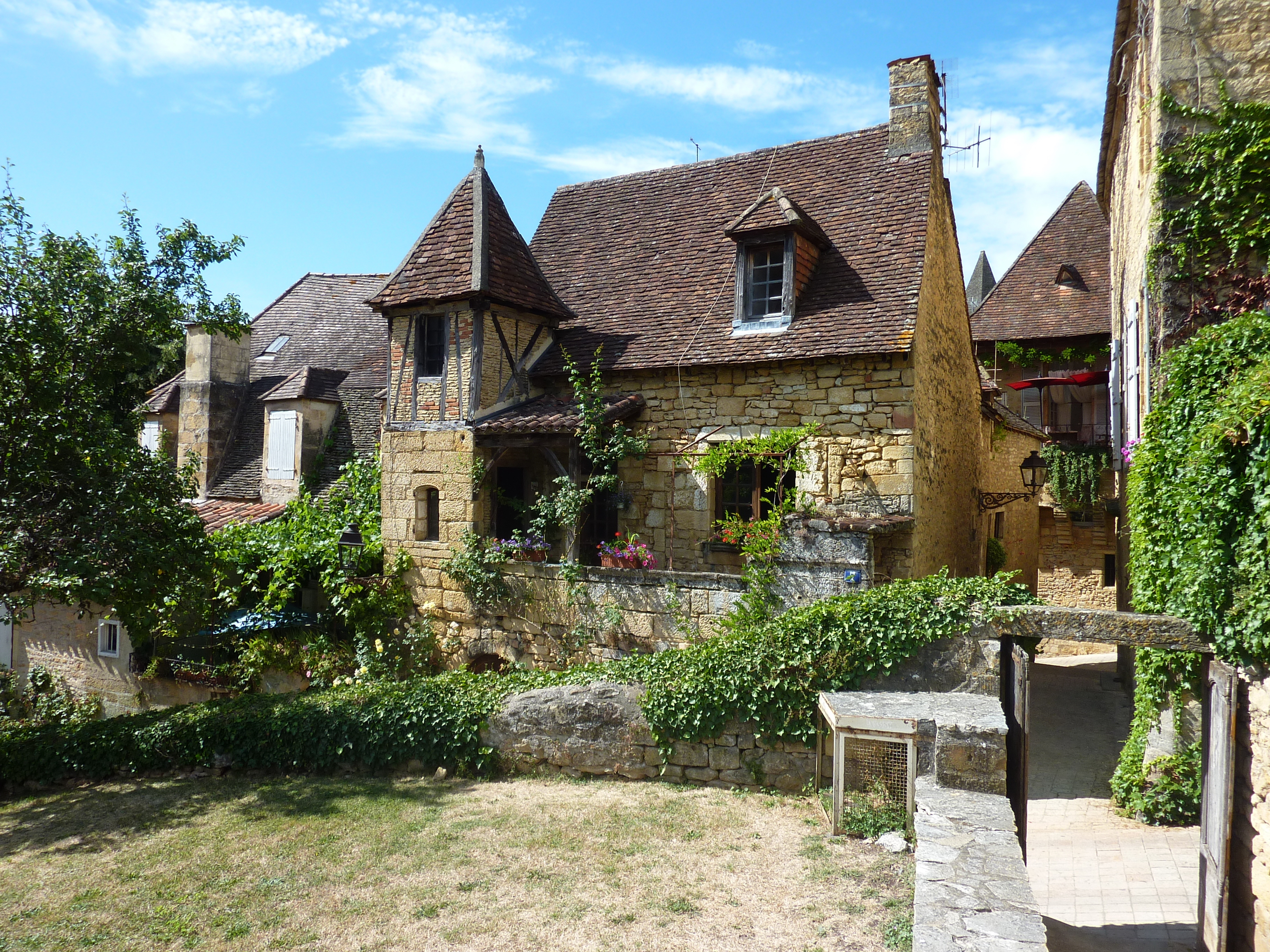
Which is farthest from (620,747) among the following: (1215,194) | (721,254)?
(1215,194)

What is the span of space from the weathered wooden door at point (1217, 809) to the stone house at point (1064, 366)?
10.7m

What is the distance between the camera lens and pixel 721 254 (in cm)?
1238

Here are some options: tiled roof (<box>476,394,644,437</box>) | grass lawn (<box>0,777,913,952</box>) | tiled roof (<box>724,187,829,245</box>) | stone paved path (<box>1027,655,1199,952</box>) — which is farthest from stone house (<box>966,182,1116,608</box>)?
grass lawn (<box>0,777,913,952</box>)

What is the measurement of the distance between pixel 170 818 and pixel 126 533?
3337 millimetres

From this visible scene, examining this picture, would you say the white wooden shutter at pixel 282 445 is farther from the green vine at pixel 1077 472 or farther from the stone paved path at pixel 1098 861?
the green vine at pixel 1077 472

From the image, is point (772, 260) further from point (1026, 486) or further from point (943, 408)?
point (1026, 486)

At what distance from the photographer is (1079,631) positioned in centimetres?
680

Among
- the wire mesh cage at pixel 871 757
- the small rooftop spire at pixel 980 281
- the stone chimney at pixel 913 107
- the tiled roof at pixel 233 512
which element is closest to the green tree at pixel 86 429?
the tiled roof at pixel 233 512

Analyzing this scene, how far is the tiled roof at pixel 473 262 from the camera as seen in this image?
11430 mm

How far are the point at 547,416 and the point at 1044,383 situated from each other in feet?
37.0

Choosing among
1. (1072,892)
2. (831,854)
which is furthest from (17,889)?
(1072,892)

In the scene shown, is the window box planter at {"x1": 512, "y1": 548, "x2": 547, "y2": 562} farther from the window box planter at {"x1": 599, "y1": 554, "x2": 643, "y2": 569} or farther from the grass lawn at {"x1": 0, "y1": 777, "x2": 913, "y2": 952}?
the grass lawn at {"x1": 0, "y1": 777, "x2": 913, "y2": 952}

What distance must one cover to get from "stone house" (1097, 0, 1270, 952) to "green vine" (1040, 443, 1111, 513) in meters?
3.71

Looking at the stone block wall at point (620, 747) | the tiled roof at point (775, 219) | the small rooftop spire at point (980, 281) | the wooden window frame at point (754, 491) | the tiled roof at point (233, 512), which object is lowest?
the stone block wall at point (620, 747)
